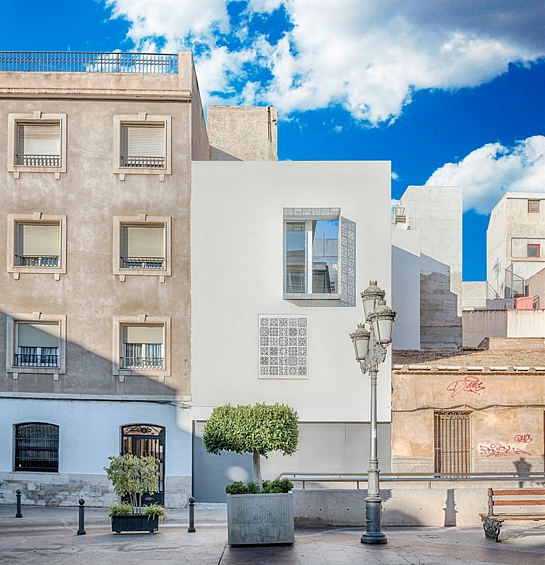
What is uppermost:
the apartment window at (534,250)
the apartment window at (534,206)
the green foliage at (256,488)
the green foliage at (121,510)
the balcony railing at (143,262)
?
the apartment window at (534,206)

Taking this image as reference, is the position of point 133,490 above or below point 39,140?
below

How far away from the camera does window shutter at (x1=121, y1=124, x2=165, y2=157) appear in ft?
75.5

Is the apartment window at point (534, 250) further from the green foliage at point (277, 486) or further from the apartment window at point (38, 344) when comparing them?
the green foliage at point (277, 486)

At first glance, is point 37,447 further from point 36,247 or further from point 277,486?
point 277,486

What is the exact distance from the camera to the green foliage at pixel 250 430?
15.1 m

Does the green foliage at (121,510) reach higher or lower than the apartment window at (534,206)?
lower

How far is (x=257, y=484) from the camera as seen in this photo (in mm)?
14820

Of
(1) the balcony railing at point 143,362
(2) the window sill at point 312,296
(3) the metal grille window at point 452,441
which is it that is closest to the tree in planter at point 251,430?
(2) the window sill at point 312,296

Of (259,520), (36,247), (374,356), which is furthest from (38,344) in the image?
(374,356)

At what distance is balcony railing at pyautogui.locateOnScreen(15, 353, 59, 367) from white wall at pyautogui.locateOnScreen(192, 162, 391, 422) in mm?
4363

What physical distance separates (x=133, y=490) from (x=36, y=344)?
7773 millimetres

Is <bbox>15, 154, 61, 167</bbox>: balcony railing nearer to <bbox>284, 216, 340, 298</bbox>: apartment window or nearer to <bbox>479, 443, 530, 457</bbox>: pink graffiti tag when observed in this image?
<bbox>284, 216, 340, 298</bbox>: apartment window

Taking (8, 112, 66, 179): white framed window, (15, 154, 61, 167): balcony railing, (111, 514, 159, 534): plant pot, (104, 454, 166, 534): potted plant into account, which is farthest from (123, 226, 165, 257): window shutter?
(111, 514, 159, 534): plant pot

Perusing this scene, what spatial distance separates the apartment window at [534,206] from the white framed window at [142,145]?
31.2 meters
